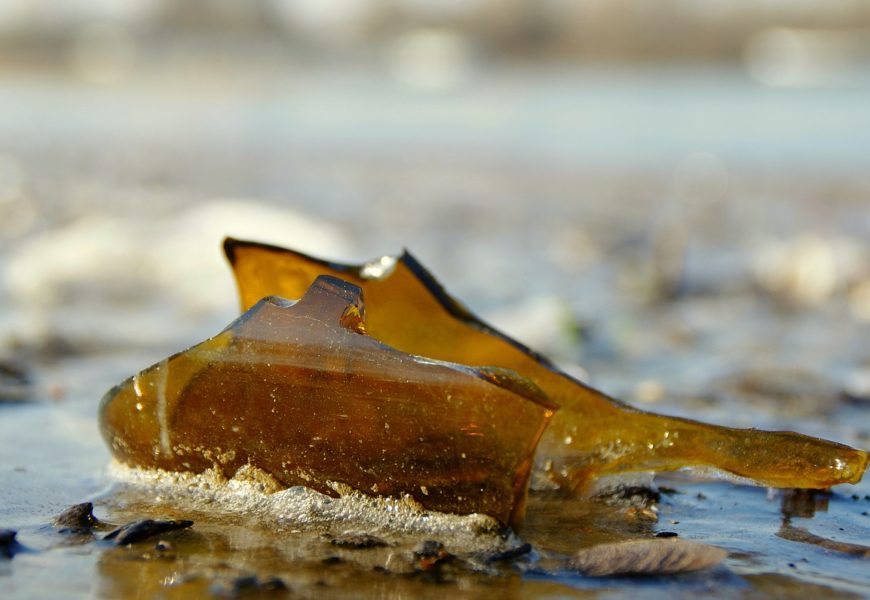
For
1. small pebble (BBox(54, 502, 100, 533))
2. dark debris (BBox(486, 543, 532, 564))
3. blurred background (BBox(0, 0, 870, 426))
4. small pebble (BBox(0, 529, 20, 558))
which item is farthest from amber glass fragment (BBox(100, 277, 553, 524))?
blurred background (BBox(0, 0, 870, 426))

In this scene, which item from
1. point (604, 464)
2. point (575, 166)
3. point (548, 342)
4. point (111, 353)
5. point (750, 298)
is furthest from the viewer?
point (575, 166)

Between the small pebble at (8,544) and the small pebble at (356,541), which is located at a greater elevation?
the small pebble at (356,541)

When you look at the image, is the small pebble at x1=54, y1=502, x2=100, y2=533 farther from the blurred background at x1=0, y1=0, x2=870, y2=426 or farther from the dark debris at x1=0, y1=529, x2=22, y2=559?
the blurred background at x1=0, y1=0, x2=870, y2=426

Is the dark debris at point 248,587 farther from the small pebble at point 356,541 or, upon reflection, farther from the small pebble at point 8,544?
the small pebble at point 8,544

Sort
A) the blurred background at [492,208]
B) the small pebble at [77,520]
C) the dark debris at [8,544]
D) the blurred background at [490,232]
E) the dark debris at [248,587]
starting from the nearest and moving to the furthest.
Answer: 1. the dark debris at [248,587]
2. the dark debris at [8,544]
3. the small pebble at [77,520]
4. the blurred background at [490,232]
5. the blurred background at [492,208]

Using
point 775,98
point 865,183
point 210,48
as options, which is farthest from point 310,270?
point 210,48

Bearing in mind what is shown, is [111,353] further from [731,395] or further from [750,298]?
[750,298]

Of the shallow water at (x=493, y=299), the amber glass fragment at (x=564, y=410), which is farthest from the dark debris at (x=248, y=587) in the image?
the amber glass fragment at (x=564, y=410)
